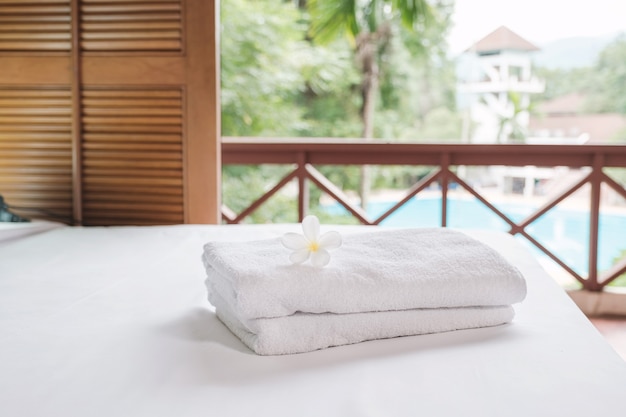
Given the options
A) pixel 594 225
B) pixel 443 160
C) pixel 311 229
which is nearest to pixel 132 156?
pixel 443 160

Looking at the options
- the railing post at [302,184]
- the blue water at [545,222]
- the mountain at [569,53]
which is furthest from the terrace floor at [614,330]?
the mountain at [569,53]

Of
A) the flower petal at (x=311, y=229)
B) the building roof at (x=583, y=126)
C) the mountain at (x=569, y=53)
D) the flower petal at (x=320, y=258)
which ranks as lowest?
the flower petal at (x=320, y=258)

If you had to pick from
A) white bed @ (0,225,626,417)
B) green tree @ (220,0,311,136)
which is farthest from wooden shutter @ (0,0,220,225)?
green tree @ (220,0,311,136)

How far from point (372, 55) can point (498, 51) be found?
1943 mm

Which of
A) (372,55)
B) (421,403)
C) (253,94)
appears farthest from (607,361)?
(372,55)

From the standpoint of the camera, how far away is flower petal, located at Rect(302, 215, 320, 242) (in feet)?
3.87

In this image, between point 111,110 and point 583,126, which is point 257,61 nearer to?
point 583,126

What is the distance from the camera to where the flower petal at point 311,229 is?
3.87ft

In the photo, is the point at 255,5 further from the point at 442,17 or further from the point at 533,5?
the point at 533,5

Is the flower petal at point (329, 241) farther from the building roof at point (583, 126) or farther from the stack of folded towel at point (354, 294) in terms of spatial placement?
the building roof at point (583, 126)

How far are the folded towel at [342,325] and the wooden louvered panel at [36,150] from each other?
1739mm

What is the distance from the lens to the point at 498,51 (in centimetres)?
1027

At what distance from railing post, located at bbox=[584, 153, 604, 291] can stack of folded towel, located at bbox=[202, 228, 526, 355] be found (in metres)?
2.06

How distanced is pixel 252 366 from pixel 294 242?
0.25m
